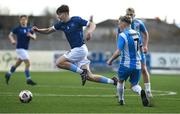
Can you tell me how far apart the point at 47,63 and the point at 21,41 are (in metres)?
18.9

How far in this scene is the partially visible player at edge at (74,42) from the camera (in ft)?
53.9

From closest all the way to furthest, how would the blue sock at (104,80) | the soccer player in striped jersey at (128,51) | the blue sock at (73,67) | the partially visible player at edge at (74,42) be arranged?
the soccer player in striped jersey at (128,51)
the blue sock at (104,80)
the partially visible player at edge at (74,42)
the blue sock at (73,67)

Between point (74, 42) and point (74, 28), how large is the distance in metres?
0.40

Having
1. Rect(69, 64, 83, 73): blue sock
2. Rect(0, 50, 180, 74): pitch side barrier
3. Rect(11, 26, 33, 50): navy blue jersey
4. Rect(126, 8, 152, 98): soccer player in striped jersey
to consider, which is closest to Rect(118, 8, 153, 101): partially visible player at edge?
Rect(126, 8, 152, 98): soccer player in striped jersey

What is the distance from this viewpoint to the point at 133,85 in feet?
47.9

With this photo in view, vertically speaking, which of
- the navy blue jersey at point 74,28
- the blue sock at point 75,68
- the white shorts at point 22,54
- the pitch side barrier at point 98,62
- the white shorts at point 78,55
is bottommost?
the pitch side barrier at point 98,62

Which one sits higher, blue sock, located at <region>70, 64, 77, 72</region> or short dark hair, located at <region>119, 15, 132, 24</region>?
short dark hair, located at <region>119, 15, 132, 24</region>

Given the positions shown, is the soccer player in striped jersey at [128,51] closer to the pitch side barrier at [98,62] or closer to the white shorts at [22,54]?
the white shorts at [22,54]

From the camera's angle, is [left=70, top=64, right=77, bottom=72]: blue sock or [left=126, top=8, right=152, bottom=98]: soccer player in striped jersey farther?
[left=70, top=64, right=77, bottom=72]: blue sock

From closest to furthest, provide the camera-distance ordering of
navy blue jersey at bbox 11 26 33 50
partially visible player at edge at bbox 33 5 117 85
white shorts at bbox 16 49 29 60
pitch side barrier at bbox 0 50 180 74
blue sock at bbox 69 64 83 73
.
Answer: partially visible player at edge at bbox 33 5 117 85, blue sock at bbox 69 64 83 73, white shorts at bbox 16 49 29 60, navy blue jersey at bbox 11 26 33 50, pitch side barrier at bbox 0 50 180 74

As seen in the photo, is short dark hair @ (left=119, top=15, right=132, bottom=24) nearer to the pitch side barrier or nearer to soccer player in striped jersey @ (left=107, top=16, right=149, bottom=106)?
soccer player in striped jersey @ (left=107, top=16, right=149, bottom=106)

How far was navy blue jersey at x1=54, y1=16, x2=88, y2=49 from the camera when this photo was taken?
54.7ft

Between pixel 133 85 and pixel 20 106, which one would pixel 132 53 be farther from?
pixel 20 106

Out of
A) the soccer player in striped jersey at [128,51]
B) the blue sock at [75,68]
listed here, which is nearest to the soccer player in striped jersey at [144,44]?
the blue sock at [75,68]
